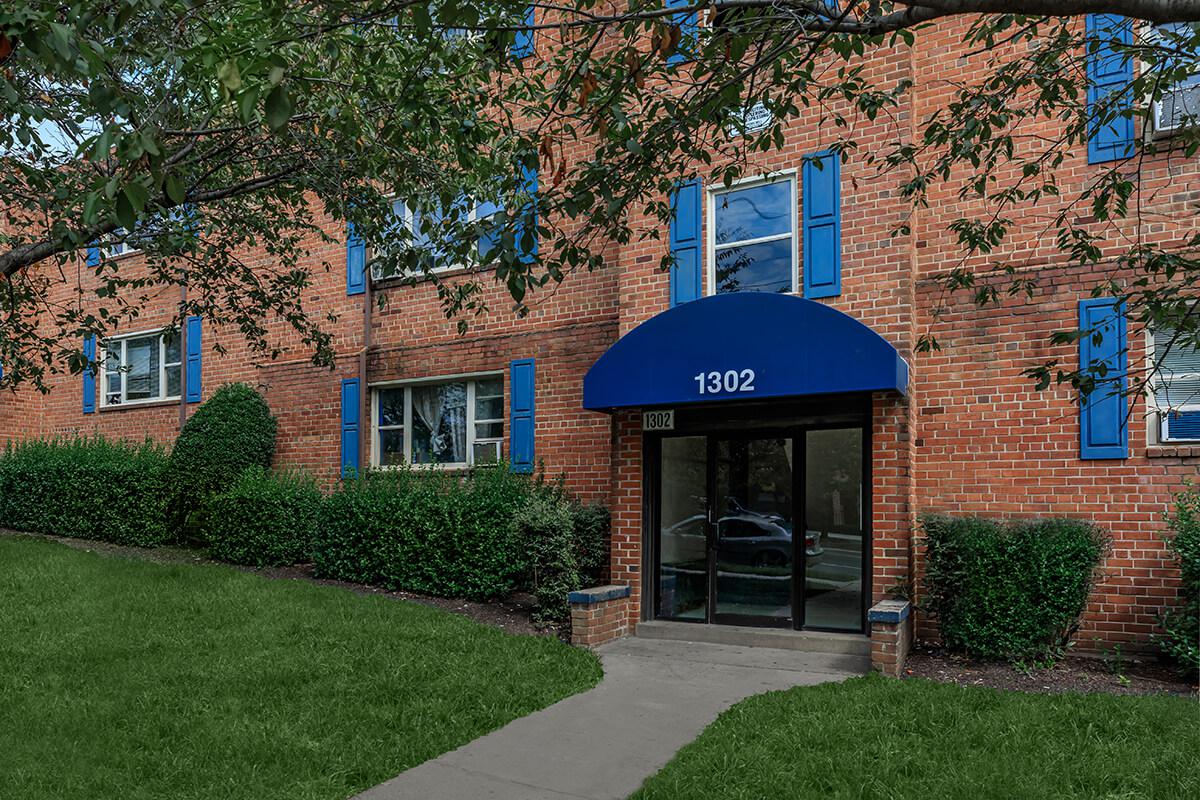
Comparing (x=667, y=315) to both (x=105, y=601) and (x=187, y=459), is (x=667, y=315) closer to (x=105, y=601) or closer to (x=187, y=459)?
(x=105, y=601)

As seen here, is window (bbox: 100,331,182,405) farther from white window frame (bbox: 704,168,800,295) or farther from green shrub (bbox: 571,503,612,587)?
white window frame (bbox: 704,168,800,295)

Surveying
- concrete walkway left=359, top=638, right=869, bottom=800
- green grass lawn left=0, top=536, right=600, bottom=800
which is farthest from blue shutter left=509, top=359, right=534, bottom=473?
concrete walkway left=359, top=638, right=869, bottom=800

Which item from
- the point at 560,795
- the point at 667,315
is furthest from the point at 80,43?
the point at 667,315

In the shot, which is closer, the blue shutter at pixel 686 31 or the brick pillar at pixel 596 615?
the blue shutter at pixel 686 31

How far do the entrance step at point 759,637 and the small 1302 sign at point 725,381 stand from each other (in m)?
2.42

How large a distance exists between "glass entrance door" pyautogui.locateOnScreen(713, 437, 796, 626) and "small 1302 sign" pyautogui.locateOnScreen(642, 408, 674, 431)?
0.56 meters

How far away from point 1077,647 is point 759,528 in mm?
3019

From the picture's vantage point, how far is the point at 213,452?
1329 cm

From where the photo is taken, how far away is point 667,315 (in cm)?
863

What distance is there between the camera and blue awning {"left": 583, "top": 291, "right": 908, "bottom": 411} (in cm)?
761

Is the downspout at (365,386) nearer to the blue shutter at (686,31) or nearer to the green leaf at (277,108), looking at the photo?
the blue shutter at (686,31)

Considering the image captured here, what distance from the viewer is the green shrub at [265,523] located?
1188 centimetres

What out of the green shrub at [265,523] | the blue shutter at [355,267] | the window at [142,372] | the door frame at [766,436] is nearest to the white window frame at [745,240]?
the door frame at [766,436]

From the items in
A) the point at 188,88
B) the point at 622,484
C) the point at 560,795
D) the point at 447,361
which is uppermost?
the point at 188,88
